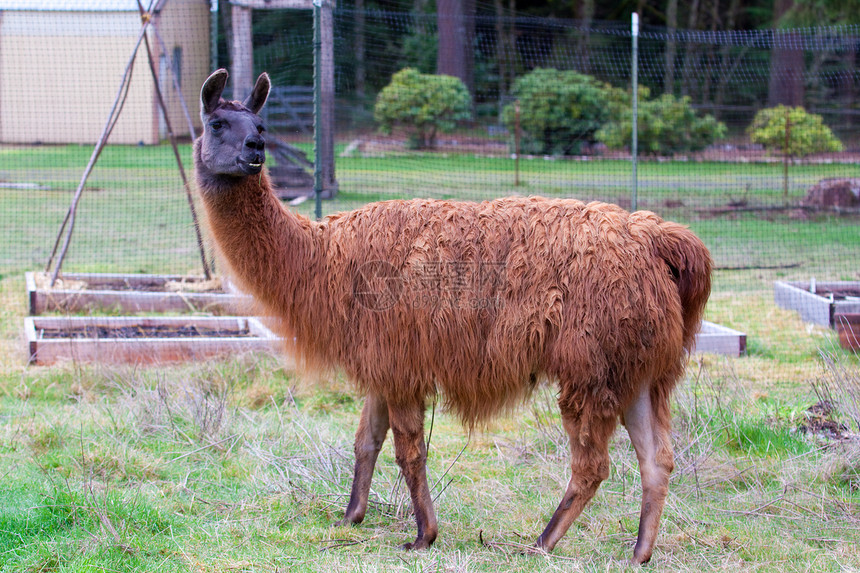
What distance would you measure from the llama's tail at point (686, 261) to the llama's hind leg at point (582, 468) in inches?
28.4

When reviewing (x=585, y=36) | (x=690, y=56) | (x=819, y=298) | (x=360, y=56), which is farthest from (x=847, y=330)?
(x=690, y=56)

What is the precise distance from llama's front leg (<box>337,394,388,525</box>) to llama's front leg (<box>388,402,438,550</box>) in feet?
1.10

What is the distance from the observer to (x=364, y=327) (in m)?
3.90

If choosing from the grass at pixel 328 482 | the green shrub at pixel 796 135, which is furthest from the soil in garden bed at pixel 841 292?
the green shrub at pixel 796 135

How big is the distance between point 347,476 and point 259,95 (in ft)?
7.45

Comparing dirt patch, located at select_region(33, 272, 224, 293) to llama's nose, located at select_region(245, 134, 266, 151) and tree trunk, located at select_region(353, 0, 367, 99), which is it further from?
tree trunk, located at select_region(353, 0, 367, 99)

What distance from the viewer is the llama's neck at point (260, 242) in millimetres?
4004

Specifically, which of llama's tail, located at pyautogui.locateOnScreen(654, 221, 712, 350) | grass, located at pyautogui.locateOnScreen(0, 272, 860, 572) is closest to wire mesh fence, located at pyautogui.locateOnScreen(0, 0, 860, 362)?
grass, located at pyautogui.locateOnScreen(0, 272, 860, 572)

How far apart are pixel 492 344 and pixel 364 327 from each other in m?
0.64

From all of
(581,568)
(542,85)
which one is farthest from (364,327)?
(542,85)

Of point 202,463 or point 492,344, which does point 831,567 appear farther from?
point 202,463

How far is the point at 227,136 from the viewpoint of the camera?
13.0ft

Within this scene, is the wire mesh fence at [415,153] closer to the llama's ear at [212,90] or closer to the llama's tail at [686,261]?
the llama's ear at [212,90]

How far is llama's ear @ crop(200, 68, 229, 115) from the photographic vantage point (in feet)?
13.0
